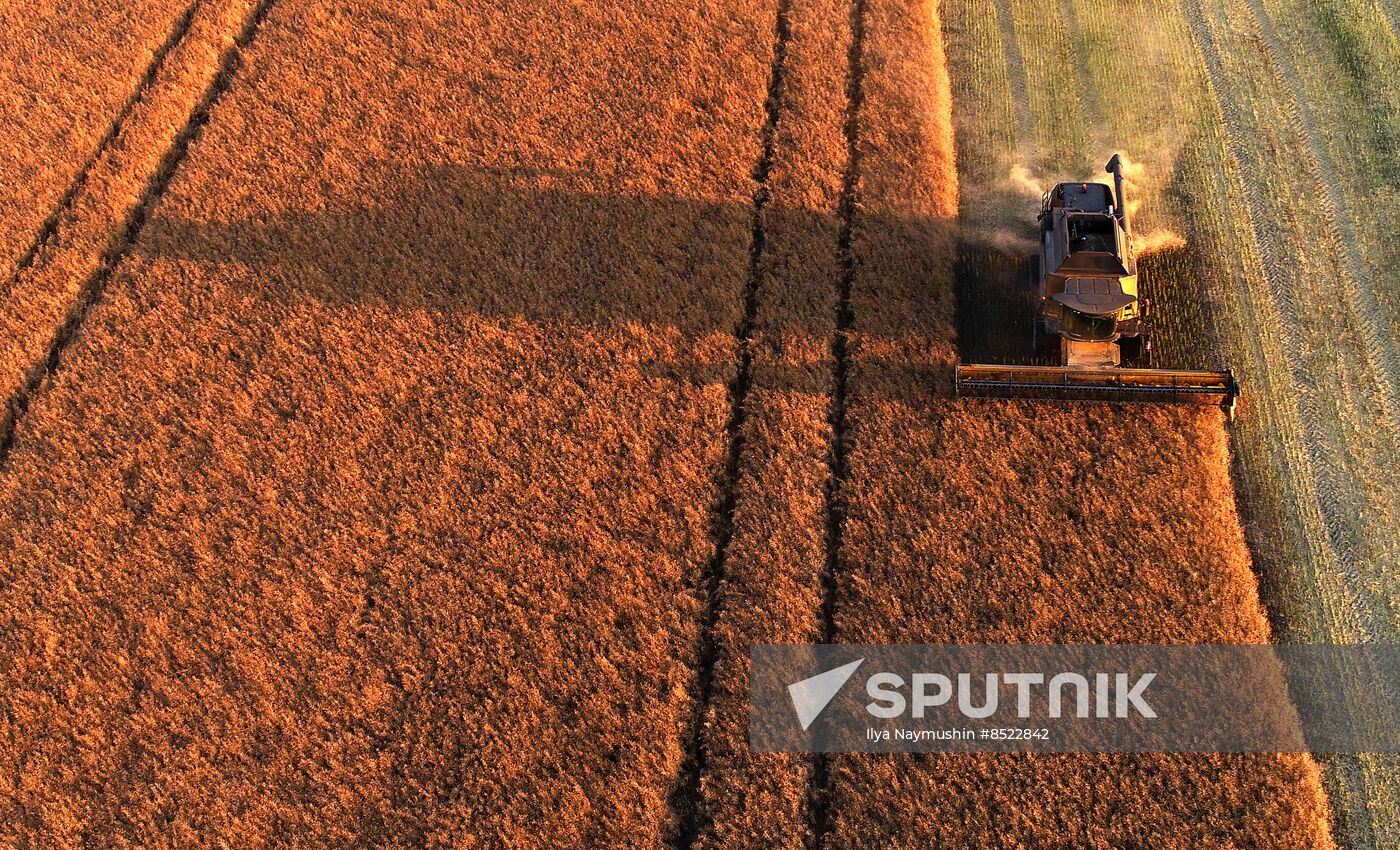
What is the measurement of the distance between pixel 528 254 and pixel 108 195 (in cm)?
643

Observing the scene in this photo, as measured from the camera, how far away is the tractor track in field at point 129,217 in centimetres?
1125

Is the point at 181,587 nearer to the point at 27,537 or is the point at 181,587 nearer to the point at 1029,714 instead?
the point at 27,537

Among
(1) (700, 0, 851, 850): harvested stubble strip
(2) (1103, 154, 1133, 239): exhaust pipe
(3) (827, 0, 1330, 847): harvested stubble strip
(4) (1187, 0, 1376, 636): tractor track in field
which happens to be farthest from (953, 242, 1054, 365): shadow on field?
(4) (1187, 0, 1376, 636): tractor track in field

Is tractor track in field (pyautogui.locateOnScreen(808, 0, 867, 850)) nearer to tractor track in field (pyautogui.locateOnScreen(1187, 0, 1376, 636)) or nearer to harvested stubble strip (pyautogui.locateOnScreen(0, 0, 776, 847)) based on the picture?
harvested stubble strip (pyautogui.locateOnScreen(0, 0, 776, 847))

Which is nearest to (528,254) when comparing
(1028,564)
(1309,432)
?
(1028,564)

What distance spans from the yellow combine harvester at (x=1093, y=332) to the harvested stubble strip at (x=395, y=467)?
12.5ft

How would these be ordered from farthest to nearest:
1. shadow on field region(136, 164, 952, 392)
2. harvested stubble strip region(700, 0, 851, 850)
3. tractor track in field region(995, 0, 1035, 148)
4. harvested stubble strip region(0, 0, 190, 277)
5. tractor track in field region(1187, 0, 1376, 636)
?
tractor track in field region(995, 0, 1035, 148), harvested stubble strip region(0, 0, 190, 277), shadow on field region(136, 164, 952, 392), tractor track in field region(1187, 0, 1376, 636), harvested stubble strip region(700, 0, 851, 850)

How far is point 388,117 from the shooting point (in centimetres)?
1371

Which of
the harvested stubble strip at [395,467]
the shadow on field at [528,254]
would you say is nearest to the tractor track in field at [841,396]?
the shadow on field at [528,254]

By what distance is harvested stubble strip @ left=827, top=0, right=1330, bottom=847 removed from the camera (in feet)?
27.6

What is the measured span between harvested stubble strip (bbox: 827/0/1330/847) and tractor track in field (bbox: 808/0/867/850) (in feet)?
0.39

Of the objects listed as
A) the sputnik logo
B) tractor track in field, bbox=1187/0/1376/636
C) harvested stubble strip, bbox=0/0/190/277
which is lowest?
the sputnik logo

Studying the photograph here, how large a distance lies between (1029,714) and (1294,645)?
9.78ft

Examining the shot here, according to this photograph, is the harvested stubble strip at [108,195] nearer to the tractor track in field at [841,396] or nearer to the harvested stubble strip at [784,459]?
the harvested stubble strip at [784,459]
